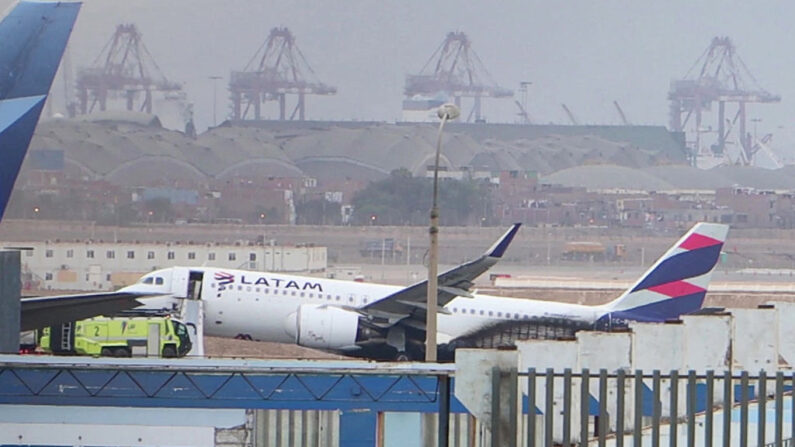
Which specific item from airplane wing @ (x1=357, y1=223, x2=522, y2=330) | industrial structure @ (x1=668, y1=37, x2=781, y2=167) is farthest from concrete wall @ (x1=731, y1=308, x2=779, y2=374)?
industrial structure @ (x1=668, y1=37, x2=781, y2=167)

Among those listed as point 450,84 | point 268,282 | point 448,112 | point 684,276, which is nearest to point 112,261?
point 268,282

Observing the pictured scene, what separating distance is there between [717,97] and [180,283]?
366 ft

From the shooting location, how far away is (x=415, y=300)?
90.6ft

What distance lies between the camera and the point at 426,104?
11038 centimetres

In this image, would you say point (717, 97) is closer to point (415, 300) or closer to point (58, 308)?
point (415, 300)

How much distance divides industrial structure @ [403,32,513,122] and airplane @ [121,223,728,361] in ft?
243

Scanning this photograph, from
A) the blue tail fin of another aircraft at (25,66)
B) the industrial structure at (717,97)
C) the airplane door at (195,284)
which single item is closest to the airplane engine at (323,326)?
the airplane door at (195,284)

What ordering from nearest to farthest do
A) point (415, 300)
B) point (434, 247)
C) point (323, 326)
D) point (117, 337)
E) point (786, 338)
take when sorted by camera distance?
1. point (786, 338)
2. point (434, 247)
3. point (117, 337)
4. point (323, 326)
5. point (415, 300)

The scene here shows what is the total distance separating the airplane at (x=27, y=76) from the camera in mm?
15336

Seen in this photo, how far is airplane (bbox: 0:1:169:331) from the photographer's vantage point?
1534 centimetres

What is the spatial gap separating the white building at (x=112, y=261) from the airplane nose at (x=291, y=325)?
744 inches

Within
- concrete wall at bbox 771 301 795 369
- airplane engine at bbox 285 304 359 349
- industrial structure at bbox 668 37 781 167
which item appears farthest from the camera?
industrial structure at bbox 668 37 781 167

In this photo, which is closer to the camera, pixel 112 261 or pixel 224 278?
pixel 224 278

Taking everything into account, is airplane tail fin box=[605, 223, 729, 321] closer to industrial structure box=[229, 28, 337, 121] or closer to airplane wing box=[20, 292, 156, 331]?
airplane wing box=[20, 292, 156, 331]
